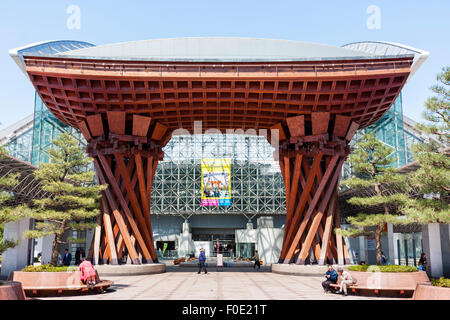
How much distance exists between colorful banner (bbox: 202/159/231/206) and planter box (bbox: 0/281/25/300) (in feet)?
143

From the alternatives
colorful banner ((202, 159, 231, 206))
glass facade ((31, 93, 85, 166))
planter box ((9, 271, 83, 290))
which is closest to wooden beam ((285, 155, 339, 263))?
planter box ((9, 271, 83, 290))

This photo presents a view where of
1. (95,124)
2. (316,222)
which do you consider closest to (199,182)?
(95,124)

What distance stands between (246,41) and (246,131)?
7349 mm

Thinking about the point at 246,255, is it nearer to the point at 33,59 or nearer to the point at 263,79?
the point at 263,79

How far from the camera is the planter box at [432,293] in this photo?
35.0ft

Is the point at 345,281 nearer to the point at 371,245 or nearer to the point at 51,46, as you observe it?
the point at 371,245

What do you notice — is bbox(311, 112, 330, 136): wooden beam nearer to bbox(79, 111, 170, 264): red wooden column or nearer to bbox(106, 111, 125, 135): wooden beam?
bbox(79, 111, 170, 264): red wooden column

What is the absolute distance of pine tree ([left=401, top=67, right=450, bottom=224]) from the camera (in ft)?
39.5

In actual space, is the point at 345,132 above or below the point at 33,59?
below

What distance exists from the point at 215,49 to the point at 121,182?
10.0 meters

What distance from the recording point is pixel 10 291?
35.7ft

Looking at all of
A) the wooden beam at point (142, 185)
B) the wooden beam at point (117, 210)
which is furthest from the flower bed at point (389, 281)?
the wooden beam at point (142, 185)
